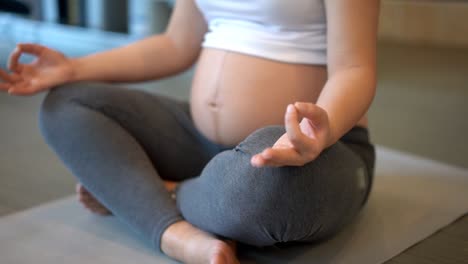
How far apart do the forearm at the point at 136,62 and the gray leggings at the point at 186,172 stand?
0.14 feet

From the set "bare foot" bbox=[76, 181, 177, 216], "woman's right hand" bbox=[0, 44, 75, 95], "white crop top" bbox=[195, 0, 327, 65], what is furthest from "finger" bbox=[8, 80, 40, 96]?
"white crop top" bbox=[195, 0, 327, 65]

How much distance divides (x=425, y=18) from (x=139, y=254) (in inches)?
55.4

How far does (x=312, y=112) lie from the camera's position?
0.57 meters

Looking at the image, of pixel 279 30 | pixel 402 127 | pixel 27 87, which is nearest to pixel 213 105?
pixel 279 30

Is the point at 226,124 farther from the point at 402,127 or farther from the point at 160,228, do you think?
the point at 402,127

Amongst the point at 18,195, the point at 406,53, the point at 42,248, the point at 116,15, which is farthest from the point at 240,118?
the point at 116,15

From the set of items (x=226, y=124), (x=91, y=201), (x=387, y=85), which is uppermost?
(x=226, y=124)

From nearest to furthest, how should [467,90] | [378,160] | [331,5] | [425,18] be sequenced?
[331,5]
[378,160]
[467,90]
[425,18]

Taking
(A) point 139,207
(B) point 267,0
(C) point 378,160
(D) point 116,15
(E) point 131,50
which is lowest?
(D) point 116,15

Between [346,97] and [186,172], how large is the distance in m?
0.34

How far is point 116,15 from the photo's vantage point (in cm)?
282

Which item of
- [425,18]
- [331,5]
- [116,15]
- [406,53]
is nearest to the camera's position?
[331,5]

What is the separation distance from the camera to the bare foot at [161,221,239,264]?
692 mm

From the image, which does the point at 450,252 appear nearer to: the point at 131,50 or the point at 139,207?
the point at 139,207
